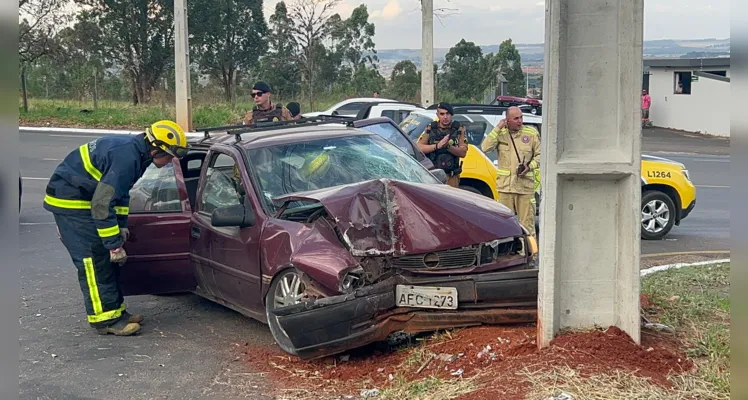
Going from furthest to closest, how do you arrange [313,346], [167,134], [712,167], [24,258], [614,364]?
[712,167] < [24,258] < [167,134] < [313,346] < [614,364]

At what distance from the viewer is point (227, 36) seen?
42312 mm

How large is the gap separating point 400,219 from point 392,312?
2.18 ft

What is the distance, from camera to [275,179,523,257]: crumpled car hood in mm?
5559

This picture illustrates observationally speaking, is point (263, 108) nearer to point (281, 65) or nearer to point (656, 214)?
point (656, 214)

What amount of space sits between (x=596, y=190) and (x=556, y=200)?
0.29 metres

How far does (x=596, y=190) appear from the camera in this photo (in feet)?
16.4

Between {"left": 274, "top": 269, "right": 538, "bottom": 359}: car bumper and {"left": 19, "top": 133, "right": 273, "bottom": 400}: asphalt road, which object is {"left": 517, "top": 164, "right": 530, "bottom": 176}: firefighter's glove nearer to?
{"left": 274, "top": 269, "right": 538, "bottom": 359}: car bumper

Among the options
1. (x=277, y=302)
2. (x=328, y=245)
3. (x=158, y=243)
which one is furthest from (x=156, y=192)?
(x=328, y=245)

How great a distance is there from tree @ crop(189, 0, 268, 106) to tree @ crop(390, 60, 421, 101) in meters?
7.15

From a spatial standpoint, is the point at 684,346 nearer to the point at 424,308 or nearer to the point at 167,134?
the point at 424,308

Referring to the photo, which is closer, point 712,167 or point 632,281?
point 632,281

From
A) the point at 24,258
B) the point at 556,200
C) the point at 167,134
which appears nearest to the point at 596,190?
the point at 556,200

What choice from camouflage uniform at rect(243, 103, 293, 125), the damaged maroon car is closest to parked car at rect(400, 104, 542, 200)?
camouflage uniform at rect(243, 103, 293, 125)

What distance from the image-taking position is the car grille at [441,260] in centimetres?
559
